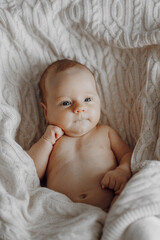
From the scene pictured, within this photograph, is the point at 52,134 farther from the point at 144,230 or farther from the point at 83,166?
the point at 144,230

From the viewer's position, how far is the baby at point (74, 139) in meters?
1.45

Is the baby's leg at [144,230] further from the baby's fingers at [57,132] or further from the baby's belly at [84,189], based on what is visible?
the baby's fingers at [57,132]

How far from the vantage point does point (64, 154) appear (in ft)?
5.04

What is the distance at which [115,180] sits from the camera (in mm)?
1372

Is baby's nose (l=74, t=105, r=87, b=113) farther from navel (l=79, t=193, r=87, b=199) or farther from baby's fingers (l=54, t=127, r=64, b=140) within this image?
navel (l=79, t=193, r=87, b=199)

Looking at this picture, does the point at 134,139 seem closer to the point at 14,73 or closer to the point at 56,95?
the point at 56,95

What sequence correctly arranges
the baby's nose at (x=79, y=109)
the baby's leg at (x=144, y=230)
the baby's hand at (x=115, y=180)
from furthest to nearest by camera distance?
the baby's nose at (x=79, y=109), the baby's hand at (x=115, y=180), the baby's leg at (x=144, y=230)

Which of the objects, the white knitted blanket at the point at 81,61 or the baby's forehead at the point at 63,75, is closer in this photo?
the white knitted blanket at the point at 81,61

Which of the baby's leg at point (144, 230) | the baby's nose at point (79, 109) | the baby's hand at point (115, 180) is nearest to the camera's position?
the baby's leg at point (144, 230)

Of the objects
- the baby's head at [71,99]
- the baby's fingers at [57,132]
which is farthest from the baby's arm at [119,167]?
the baby's fingers at [57,132]

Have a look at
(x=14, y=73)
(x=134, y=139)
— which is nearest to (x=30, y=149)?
(x=14, y=73)

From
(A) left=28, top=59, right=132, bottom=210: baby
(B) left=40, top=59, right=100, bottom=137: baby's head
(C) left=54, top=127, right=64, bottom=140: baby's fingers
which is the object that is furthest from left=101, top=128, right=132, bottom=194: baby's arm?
(C) left=54, top=127, right=64, bottom=140: baby's fingers

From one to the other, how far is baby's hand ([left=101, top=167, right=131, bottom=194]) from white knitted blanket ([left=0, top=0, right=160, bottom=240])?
0.06 meters

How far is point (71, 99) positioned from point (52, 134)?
0.56 feet
